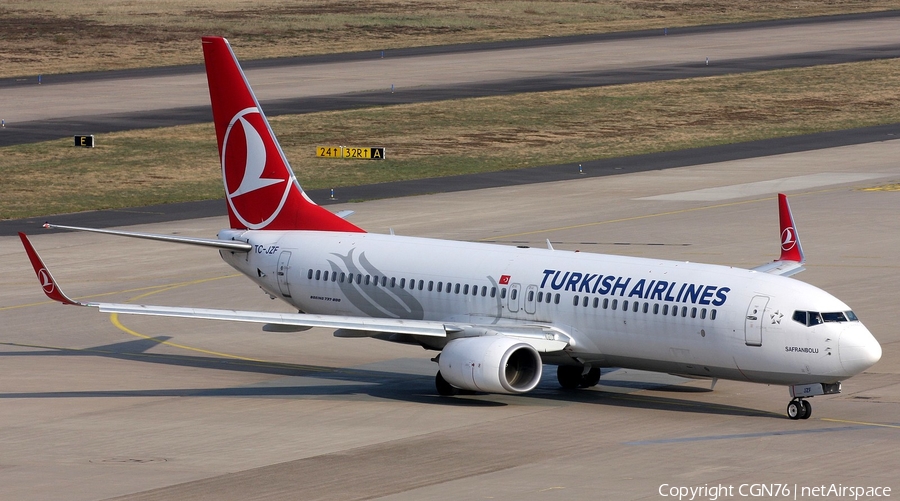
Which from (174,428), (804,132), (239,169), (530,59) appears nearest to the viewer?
(174,428)

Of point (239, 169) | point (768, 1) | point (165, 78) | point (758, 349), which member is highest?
point (768, 1)

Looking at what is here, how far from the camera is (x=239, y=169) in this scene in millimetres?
48250

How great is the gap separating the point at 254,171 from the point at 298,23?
112311 millimetres

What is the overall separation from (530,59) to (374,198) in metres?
59.1

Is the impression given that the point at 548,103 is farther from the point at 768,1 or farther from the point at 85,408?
the point at 768,1

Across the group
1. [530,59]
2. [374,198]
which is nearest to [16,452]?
[374,198]

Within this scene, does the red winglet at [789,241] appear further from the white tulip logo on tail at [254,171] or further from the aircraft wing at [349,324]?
the white tulip logo on tail at [254,171]

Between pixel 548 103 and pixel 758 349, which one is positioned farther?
pixel 548 103

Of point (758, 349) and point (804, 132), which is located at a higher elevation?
point (804, 132)

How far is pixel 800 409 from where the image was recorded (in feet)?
121

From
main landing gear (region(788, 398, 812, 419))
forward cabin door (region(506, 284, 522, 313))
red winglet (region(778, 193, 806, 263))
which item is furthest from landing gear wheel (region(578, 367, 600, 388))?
main landing gear (region(788, 398, 812, 419))

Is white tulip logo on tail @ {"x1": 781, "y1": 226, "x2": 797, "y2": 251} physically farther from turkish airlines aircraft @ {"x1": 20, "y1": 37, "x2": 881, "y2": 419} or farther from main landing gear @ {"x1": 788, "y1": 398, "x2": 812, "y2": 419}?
main landing gear @ {"x1": 788, "y1": 398, "x2": 812, "y2": 419}

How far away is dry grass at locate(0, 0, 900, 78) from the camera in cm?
13962

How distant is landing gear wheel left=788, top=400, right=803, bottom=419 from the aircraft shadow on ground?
0.73m
